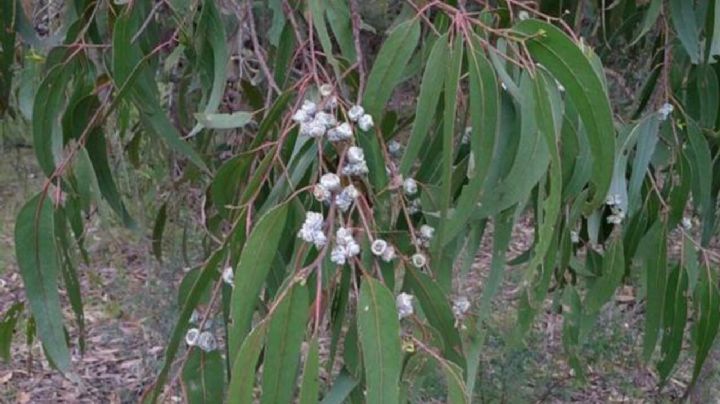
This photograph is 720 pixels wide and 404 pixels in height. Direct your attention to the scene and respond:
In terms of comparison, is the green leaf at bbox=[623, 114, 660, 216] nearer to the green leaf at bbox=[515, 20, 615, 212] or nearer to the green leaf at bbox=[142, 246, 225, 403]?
the green leaf at bbox=[515, 20, 615, 212]

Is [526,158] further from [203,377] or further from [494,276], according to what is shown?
[203,377]

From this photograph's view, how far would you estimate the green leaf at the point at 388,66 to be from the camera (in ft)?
2.62

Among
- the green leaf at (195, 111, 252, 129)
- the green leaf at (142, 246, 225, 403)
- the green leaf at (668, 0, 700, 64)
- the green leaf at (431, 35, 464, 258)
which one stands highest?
the green leaf at (668, 0, 700, 64)

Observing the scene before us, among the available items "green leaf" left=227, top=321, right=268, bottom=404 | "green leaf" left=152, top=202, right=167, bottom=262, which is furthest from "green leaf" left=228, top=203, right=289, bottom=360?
"green leaf" left=152, top=202, right=167, bottom=262

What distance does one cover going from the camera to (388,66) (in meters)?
0.80

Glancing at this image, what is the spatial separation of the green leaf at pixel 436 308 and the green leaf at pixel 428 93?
0.30 ft

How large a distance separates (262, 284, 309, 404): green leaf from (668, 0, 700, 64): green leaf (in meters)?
0.74

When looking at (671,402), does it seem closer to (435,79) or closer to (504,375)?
(504,375)

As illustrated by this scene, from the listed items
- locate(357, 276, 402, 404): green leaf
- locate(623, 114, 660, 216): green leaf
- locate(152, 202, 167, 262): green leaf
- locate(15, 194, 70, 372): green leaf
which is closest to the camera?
locate(357, 276, 402, 404): green leaf

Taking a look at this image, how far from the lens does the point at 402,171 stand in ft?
2.61

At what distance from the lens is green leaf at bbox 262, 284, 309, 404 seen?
2.21 feet

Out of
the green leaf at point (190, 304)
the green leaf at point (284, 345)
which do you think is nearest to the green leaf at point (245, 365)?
the green leaf at point (284, 345)

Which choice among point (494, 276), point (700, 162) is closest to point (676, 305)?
point (700, 162)

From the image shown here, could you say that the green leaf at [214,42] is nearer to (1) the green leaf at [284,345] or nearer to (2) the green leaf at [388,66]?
(2) the green leaf at [388,66]
